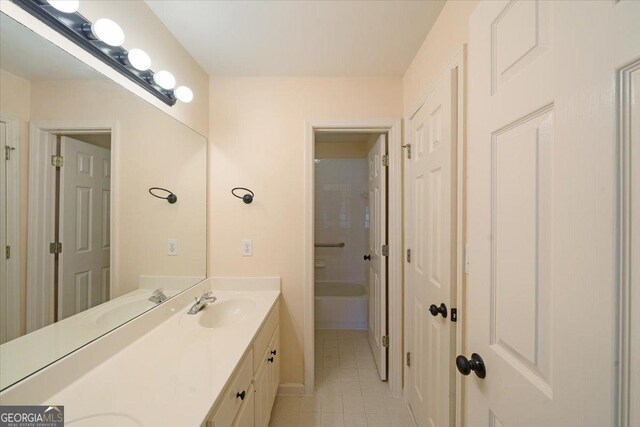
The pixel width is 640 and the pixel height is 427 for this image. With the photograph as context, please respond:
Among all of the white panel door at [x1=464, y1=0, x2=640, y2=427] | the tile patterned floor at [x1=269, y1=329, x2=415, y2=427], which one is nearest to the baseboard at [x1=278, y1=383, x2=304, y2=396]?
the tile patterned floor at [x1=269, y1=329, x2=415, y2=427]

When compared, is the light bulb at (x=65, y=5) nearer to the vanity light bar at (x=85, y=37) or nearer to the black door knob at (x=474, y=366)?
the vanity light bar at (x=85, y=37)

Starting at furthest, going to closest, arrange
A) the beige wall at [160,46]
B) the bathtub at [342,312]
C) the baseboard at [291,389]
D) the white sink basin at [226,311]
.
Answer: the bathtub at [342,312] < the baseboard at [291,389] < the white sink basin at [226,311] < the beige wall at [160,46]

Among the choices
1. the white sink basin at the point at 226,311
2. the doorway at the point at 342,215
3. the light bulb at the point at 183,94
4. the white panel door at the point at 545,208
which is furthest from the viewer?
the doorway at the point at 342,215

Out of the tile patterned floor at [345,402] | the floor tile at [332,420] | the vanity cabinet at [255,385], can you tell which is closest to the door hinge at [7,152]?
the vanity cabinet at [255,385]

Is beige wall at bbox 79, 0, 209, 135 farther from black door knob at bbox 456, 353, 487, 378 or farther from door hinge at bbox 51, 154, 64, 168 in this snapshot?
black door knob at bbox 456, 353, 487, 378

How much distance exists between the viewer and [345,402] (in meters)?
1.67

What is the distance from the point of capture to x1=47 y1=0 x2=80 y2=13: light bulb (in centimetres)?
76

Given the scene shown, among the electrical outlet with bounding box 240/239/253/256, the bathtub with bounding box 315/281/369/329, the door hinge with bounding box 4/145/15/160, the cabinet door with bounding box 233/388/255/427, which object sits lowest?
the bathtub with bounding box 315/281/369/329

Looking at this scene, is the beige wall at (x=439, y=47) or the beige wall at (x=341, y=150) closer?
the beige wall at (x=439, y=47)

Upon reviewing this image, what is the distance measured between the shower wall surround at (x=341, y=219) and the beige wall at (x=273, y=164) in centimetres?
165

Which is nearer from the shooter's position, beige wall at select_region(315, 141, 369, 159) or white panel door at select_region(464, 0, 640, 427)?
white panel door at select_region(464, 0, 640, 427)

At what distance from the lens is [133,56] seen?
1026mm

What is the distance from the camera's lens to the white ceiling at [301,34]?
1198 mm

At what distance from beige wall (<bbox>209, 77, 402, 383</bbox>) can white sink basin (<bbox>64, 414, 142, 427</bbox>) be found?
43.4 inches
